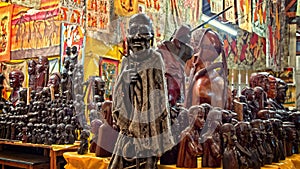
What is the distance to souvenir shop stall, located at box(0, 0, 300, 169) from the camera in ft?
5.90

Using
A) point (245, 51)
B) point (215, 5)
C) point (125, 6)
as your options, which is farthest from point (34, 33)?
point (245, 51)

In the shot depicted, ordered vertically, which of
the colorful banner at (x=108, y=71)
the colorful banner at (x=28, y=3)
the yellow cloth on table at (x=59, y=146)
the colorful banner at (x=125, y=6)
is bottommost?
the yellow cloth on table at (x=59, y=146)

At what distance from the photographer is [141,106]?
5.88 ft

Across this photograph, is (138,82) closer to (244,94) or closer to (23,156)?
(244,94)

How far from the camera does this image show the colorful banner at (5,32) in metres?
5.75

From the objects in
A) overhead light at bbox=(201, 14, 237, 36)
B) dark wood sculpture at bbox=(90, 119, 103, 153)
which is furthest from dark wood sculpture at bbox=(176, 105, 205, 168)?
overhead light at bbox=(201, 14, 237, 36)

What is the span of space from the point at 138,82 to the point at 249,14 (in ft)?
14.1

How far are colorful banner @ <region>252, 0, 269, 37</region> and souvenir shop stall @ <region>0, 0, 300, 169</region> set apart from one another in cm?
32

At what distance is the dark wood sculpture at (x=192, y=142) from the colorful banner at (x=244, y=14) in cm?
383

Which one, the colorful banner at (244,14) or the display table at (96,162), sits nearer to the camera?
the display table at (96,162)

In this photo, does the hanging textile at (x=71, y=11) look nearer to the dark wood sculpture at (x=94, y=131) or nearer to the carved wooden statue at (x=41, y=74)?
the carved wooden statue at (x=41, y=74)

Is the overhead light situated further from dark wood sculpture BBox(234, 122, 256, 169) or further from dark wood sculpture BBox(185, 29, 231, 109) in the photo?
dark wood sculpture BBox(234, 122, 256, 169)

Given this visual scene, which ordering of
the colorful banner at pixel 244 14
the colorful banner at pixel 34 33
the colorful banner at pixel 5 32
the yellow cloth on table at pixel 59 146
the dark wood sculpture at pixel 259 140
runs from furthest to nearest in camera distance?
1. the colorful banner at pixel 5 32
2. the colorful banner at pixel 244 14
3. the colorful banner at pixel 34 33
4. the yellow cloth on table at pixel 59 146
5. the dark wood sculpture at pixel 259 140

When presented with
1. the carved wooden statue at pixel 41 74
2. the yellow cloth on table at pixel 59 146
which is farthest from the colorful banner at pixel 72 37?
the yellow cloth on table at pixel 59 146
